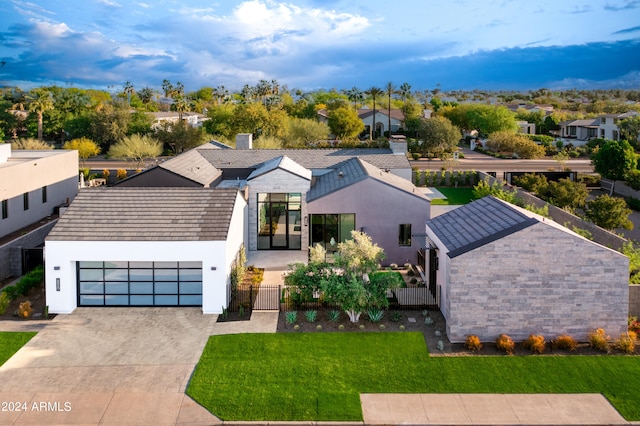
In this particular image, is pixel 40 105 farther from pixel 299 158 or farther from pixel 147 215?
pixel 147 215

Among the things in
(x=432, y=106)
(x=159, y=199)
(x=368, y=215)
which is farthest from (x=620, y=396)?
(x=432, y=106)

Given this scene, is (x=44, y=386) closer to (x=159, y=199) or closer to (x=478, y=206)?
(x=159, y=199)

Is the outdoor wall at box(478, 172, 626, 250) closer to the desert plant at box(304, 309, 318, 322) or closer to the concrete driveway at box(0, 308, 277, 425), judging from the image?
the desert plant at box(304, 309, 318, 322)

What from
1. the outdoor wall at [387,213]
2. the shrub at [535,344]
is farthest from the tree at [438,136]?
the shrub at [535,344]

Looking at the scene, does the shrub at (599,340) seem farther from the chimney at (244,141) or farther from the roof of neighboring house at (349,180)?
the chimney at (244,141)

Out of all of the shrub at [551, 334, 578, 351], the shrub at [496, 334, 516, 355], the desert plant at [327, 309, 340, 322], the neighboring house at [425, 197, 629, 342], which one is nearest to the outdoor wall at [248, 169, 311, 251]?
the desert plant at [327, 309, 340, 322]

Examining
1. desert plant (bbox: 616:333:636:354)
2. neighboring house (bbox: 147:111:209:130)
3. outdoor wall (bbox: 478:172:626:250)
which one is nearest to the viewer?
desert plant (bbox: 616:333:636:354)
